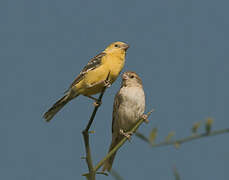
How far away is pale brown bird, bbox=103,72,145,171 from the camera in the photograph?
21.6 feet

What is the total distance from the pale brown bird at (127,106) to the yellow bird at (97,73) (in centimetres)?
62

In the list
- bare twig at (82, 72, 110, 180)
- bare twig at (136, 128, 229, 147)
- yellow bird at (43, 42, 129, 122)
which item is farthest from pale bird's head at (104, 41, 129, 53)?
bare twig at (136, 128, 229, 147)

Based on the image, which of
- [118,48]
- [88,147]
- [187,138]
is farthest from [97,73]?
[187,138]

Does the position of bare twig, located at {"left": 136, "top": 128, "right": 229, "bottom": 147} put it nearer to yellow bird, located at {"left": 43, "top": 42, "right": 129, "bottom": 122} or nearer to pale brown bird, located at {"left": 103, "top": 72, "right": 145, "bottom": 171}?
yellow bird, located at {"left": 43, "top": 42, "right": 129, "bottom": 122}

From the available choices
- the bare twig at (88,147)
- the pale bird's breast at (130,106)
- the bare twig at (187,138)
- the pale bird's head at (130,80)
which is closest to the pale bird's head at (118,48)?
the pale bird's head at (130,80)

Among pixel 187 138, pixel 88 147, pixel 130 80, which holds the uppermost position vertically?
pixel 187 138

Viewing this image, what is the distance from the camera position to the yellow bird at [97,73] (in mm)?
5848

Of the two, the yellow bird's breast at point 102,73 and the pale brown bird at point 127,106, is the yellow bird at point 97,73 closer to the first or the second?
the yellow bird's breast at point 102,73

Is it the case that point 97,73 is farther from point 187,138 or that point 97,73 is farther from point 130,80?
point 187,138

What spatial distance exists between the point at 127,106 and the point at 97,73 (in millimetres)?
1067

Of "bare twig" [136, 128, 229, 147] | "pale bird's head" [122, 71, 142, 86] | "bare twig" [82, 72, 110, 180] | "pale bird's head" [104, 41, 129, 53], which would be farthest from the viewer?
"pale bird's head" [122, 71, 142, 86]

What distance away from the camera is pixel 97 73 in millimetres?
6105

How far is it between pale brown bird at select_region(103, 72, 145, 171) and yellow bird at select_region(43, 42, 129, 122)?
625mm

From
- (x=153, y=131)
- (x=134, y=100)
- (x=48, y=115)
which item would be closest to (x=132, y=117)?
(x=134, y=100)
